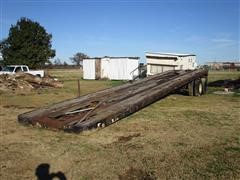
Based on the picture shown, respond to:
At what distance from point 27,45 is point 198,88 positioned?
30.6 m

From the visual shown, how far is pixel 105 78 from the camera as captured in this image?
33156mm

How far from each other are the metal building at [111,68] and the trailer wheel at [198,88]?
647 inches

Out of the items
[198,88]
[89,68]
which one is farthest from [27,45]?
[198,88]

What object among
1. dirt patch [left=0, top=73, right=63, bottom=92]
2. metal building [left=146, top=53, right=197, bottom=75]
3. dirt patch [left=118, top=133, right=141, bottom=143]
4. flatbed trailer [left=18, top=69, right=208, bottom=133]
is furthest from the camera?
metal building [left=146, top=53, right=197, bottom=75]

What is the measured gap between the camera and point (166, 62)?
78.5 ft

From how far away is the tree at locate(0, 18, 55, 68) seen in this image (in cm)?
3900

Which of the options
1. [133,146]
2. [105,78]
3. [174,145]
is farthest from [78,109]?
[105,78]

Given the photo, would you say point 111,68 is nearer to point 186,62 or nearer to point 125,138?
point 186,62

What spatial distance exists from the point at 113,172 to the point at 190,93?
1107cm

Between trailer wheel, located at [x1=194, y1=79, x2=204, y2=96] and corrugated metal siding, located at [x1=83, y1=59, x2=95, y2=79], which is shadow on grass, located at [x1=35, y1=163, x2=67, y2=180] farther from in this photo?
corrugated metal siding, located at [x1=83, y1=59, x2=95, y2=79]

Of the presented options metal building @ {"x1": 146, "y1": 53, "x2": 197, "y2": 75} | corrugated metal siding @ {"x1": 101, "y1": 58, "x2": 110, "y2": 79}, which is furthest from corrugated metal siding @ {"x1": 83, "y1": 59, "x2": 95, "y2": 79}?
metal building @ {"x1": 146, "y1": 53, "x2": 197, "y2": 75}

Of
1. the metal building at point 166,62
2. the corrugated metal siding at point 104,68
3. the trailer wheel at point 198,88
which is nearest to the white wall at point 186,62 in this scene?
the metal building at point 166,62

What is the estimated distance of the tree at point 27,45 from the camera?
3900 centimetres

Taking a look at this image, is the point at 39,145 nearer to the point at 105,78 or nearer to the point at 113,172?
the point at 113,172
